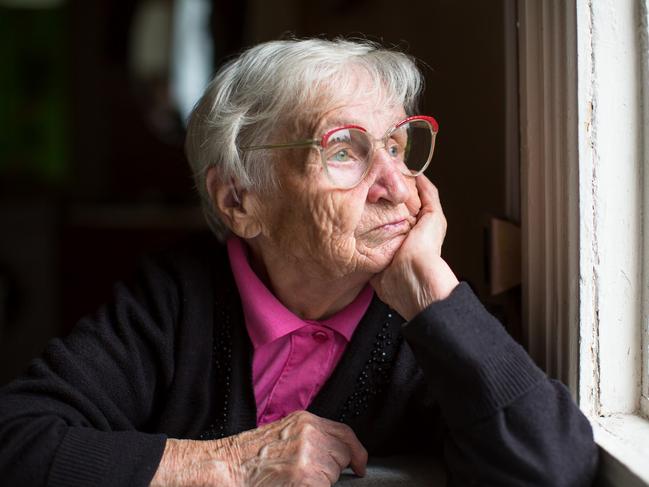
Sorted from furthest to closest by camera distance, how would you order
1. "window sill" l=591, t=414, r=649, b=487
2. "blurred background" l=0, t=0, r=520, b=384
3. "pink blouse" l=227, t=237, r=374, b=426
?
1. "blurred background" l=0, t=0, r=520, b=384
2. "pink blouse" l=227, t=237, r=374, b=426
3. "window sill" l=591, t=414, r=649, b=487

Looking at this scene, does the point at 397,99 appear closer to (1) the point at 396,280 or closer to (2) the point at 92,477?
(1) the point at 396,280

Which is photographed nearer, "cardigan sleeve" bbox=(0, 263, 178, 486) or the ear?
"cardigan sleeve" bbox=(0, 263, 178, 486)

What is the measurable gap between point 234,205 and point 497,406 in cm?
67

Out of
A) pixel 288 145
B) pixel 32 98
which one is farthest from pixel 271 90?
pixel 32 98

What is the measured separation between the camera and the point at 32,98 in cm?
561

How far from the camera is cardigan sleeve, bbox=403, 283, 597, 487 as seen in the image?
3.46 ft

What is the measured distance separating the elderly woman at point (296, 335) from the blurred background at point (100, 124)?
77 cm

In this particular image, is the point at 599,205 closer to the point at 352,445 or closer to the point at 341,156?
the point at 341,156

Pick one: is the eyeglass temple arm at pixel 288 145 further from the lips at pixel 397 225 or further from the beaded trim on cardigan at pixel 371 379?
the beaded trim on cardigan at pixel 371 379

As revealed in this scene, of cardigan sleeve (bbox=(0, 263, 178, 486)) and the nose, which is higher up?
the nose

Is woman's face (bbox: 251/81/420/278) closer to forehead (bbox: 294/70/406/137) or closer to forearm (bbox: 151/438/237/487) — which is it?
forehead (bbox: 294/70/406/137)

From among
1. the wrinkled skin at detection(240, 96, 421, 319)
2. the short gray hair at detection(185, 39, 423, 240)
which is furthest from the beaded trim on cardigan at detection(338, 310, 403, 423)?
the short gray hair at detection(185, 39, 423, 240)

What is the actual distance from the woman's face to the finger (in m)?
0.27

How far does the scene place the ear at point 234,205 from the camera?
1.43 meters
